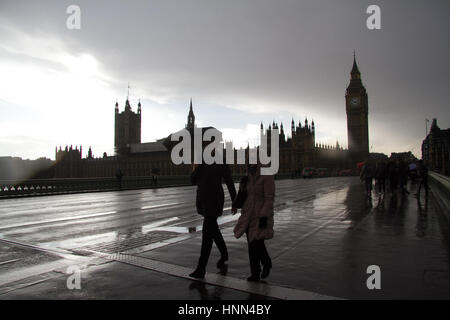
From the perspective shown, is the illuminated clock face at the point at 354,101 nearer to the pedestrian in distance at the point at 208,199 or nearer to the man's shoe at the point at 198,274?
the pedestrian in distance at the point at 208,199

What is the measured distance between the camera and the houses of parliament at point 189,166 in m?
100

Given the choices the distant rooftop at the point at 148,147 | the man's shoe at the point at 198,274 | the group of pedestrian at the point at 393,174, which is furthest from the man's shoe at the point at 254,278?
the distant rooftop at the point at 148,147

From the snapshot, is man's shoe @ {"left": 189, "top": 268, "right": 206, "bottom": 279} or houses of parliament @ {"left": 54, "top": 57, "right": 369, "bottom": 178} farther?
houses of parliament @ {"left": 54, "top": 57, "right": 369, "bottom": 178}

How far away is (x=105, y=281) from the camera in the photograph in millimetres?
4688

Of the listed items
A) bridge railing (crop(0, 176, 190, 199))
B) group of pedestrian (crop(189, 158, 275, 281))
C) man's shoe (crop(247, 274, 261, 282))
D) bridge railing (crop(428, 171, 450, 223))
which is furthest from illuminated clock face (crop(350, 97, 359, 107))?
man's shoe (crop(247, 274, 261, 282))

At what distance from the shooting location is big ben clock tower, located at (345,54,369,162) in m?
120

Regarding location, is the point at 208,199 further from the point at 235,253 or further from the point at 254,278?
the point at 235,253

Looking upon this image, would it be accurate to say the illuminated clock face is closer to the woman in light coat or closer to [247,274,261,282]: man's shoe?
the woman in light coat

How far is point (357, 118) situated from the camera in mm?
122688

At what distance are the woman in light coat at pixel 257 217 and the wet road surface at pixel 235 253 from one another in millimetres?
327
